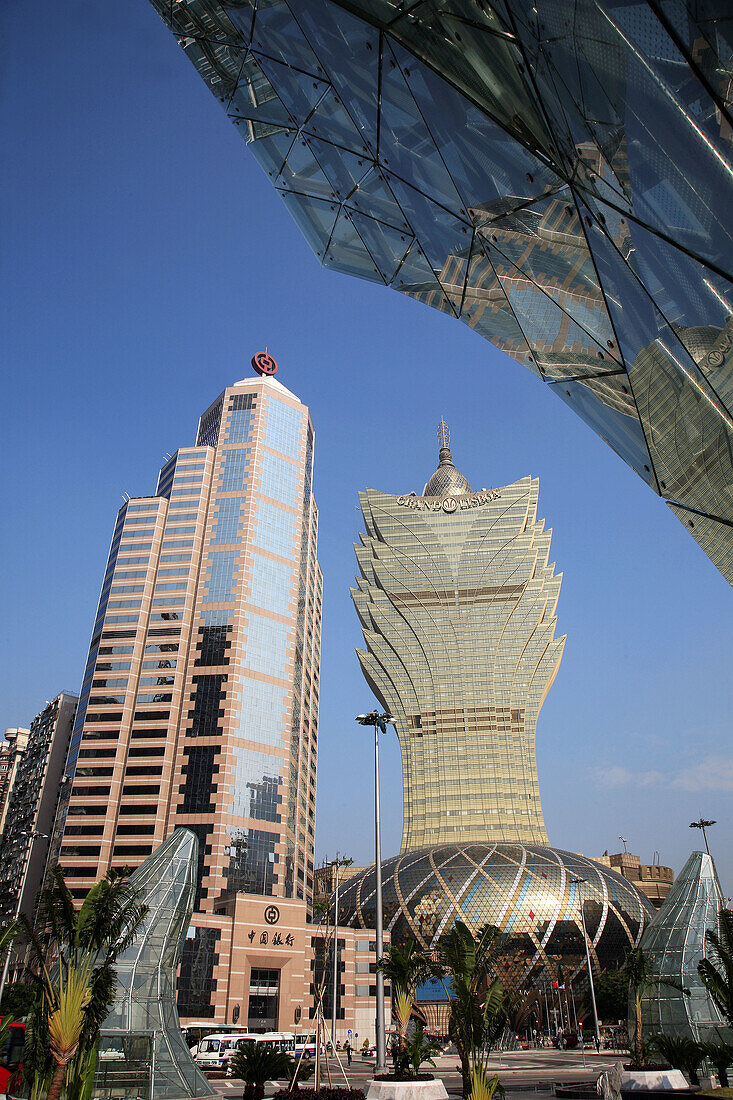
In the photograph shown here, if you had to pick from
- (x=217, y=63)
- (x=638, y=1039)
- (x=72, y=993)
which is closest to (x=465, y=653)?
(x=638, y=1039)

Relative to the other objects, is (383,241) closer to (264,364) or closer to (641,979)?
(641,979)

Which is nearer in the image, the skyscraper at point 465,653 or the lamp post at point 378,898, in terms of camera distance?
the lamp post at point 378,898

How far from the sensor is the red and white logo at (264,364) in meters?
102

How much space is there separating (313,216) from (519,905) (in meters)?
98.1

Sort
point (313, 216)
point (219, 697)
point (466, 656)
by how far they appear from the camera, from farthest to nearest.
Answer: point (466, 656), point (219, 697), point (313, 216)

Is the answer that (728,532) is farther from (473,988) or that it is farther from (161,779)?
(161,779)

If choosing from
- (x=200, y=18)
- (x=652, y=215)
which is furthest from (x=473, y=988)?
(x=200, y=18)

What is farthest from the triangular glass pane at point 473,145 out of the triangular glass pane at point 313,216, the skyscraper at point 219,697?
the skyscraper at point 219,697

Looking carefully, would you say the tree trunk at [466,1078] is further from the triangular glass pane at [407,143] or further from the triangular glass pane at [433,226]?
the triangular glass pane at [407,143]

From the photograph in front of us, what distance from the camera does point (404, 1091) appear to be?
66.3ft

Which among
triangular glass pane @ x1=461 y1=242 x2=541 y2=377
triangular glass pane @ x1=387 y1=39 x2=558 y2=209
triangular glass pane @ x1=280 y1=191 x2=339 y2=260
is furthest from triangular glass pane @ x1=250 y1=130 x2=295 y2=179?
triangular glass pane @ x1=461 y1=242 x2=541 y2=377

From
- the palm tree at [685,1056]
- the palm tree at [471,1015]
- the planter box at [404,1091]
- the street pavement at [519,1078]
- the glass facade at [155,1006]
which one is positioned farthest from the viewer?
the street pavement at [519,1078]

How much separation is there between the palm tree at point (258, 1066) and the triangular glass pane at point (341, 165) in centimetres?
2112

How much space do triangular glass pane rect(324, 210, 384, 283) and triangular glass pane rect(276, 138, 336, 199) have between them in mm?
501
